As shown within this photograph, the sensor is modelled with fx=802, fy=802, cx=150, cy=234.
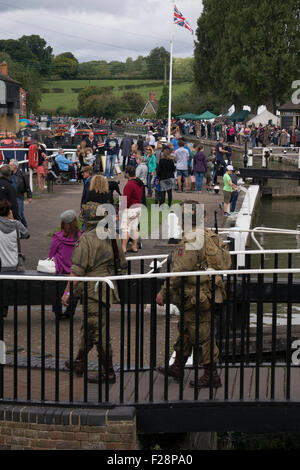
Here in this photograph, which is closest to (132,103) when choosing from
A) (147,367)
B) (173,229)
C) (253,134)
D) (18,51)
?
(253,134)

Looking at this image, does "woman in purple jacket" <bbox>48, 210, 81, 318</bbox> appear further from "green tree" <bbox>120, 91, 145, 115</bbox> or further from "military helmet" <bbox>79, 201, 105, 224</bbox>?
"green tree" <bbox>120, 91, 145, 115</bbox>

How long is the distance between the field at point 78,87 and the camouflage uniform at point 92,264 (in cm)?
13132

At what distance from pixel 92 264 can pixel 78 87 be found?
166m

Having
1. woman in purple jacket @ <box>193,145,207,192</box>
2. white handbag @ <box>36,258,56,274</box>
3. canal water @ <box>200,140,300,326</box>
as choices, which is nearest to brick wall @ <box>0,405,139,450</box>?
white handbag @ <box>36,258,56,274</box>

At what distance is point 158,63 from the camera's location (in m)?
182

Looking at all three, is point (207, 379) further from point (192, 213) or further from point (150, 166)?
point (150, 166)

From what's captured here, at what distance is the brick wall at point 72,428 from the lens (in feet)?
19.8

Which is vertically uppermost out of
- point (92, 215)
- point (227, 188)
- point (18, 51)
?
point (18, 51)

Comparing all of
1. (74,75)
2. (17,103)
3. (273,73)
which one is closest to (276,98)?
(273,73)

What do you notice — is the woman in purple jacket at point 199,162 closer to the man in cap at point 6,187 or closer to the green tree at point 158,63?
the man in cap at point 6,187

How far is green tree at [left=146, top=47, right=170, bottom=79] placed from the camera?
180 m

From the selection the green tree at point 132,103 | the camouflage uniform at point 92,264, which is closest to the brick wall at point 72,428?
the camouflage uniform at point 92,264

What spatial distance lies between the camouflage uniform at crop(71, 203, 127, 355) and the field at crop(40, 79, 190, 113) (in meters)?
131
